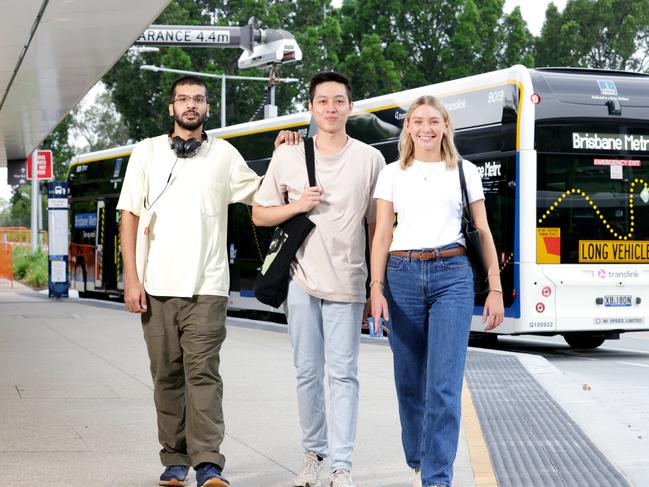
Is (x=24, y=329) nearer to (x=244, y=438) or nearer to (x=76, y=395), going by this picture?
(x=76, y=395)

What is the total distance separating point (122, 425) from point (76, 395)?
1670 millimetres

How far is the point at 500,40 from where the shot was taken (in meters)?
61.6

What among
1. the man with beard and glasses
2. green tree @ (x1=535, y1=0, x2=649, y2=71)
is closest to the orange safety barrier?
green tree @ (x1=535, y1=0, x2=649, y2=71)

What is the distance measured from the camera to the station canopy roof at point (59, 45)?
1123 centimetres

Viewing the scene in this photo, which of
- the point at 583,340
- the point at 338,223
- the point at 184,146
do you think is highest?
the point at 184,146

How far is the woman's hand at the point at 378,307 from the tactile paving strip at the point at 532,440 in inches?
45.8

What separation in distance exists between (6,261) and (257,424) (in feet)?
117

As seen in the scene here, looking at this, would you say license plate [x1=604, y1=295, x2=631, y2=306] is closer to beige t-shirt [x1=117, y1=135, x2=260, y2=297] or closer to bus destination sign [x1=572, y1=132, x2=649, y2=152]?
bus destination sign [x1=572, y1=132, x2=649, y2=152]

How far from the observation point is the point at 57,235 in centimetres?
2788

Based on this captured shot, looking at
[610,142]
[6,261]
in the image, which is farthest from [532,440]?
[6,261]

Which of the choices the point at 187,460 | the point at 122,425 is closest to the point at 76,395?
the point at 122,425

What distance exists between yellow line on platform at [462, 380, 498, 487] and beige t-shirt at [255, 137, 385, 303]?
1.15 meters

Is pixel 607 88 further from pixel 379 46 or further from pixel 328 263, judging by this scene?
pixel 379 46

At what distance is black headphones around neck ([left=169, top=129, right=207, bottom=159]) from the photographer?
6336 millimetres
